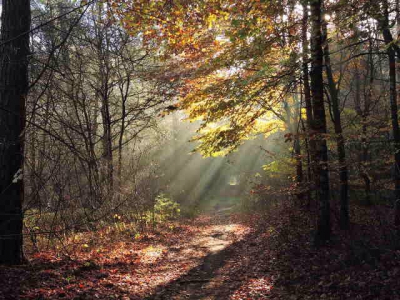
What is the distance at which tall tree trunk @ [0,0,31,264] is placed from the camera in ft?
20.7

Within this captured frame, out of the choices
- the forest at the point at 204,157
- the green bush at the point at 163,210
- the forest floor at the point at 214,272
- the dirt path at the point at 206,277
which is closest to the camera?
the forest floor at the point at 214,272

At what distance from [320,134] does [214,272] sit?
453 cm

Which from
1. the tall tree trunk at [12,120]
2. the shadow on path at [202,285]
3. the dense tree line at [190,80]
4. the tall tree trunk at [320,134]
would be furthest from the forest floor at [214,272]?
the dense tree line at [190,80]

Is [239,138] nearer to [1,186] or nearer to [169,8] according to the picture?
[169,8]

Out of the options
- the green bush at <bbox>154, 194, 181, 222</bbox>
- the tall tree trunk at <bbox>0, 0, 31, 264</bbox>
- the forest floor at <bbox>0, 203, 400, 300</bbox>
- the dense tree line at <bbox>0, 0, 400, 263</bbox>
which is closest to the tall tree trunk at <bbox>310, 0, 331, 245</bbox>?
the dense tree line at <bbox>0, 0, 400, 263</bbox>

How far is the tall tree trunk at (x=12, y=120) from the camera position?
630 centimetres

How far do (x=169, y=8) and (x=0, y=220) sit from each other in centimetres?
612

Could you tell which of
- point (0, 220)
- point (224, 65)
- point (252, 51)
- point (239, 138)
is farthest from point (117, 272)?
point (252, 51)

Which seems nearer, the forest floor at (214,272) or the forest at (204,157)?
the forest floor at (214,272)

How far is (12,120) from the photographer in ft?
21.0

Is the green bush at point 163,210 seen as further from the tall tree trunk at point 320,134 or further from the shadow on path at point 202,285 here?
the tall tree trunk at point 320,134

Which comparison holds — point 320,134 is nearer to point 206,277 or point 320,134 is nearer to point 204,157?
point 204,157

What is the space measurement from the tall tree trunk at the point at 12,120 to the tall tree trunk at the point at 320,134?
6785 mm

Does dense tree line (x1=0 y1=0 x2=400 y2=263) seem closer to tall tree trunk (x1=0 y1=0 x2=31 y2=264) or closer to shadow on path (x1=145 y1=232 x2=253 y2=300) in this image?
tall tree trunk (x1=0 y1=0 x2=31 y2=264)
